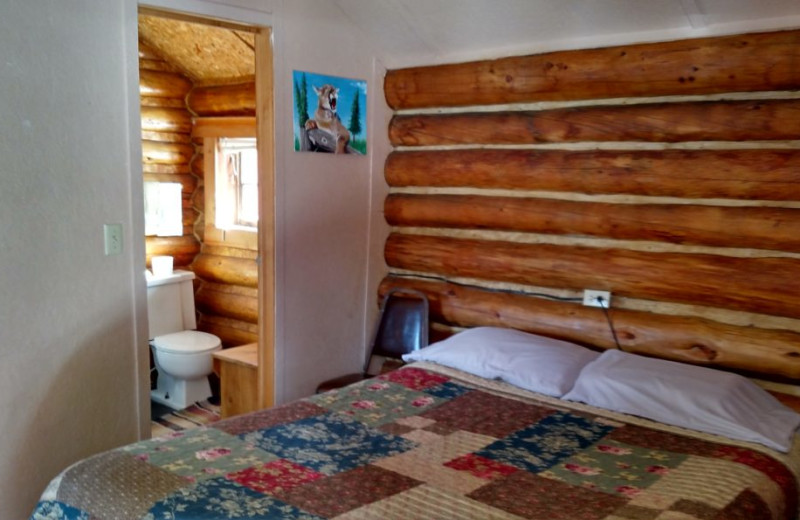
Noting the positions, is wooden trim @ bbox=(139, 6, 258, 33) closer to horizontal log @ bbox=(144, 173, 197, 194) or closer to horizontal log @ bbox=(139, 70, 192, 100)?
horizontal log @ bbox=(139, 70, 192, 100)

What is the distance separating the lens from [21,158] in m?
2.57

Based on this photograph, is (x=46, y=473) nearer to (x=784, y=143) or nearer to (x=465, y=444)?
(x=465, y=444)

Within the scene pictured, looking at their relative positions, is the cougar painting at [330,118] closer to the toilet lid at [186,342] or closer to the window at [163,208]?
the toilet lid at [186,342]

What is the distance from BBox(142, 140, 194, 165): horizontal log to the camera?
16.1ft

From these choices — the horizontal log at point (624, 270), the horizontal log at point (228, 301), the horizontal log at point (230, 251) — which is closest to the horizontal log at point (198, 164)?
the horizontal log at point (230, 251)

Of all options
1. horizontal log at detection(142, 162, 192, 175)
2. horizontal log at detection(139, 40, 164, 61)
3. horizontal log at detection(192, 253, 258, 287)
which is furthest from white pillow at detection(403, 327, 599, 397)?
horizontal log at detection(139, 40, 164, 61)

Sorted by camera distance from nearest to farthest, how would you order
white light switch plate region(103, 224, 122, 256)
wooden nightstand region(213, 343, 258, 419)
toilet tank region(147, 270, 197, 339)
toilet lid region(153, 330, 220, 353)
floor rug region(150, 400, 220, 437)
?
1. white light switch plate region(103, 224, 122, 256)
2. wooden nightstand region(213, 343, 258, 419)
3. floor rug region(150, 400, 220, 437)
4. toilet lid region(153, 330, 220, 353)
5. toilet tank region(147, 270, 197, 339)

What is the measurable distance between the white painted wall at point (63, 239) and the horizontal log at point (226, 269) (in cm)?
189

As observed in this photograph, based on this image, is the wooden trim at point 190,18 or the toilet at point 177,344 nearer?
the wooden trim at point 190,18

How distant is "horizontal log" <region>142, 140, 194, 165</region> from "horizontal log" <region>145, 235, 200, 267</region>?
1.91ft

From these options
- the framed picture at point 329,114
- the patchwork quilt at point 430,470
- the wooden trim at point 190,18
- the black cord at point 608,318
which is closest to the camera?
the patchwork quilt at point 430,470

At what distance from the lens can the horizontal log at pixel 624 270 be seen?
2.82 meters

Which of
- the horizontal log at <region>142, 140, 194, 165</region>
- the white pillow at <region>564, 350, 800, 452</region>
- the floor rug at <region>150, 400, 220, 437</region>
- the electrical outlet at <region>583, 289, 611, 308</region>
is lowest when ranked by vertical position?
the floor rug at <region>150, 400, 220, 437</region>

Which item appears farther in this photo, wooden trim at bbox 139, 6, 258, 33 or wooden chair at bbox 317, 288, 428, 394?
wooden chair at bbox 317, 288, 428, 394
